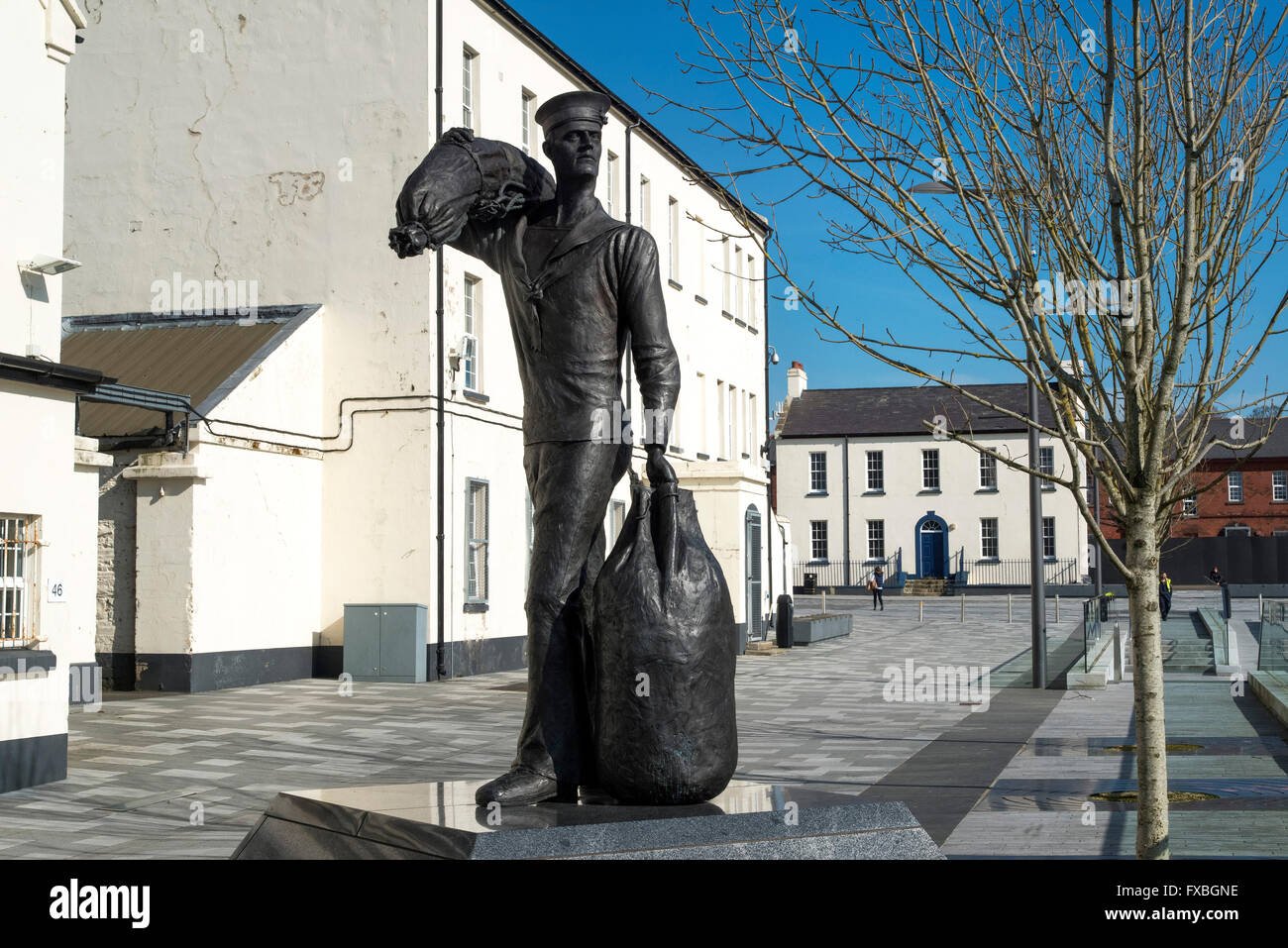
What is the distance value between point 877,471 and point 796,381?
756 cm

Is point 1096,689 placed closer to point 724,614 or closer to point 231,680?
point 231,680

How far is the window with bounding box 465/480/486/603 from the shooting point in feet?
72.7

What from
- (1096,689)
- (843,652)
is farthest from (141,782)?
(843,652)

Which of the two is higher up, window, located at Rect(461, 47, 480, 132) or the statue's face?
window, located at Rect(461, 47, 480, 132)

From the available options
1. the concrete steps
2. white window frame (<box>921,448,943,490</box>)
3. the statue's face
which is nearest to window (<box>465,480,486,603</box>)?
the statue's face

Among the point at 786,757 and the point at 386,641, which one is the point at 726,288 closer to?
the point at 386,641

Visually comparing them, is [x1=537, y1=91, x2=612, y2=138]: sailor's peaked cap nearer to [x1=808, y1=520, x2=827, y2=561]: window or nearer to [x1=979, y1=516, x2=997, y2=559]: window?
[x1=979, y1=516, x2=997, y2=559]: window

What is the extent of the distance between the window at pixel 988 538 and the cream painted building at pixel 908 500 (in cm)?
5

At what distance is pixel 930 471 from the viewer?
62812mm

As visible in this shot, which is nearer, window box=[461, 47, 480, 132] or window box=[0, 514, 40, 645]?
window box=[0, 514, 40, 645]

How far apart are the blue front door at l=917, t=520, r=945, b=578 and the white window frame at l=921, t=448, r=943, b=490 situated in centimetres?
168

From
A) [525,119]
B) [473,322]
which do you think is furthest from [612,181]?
[473,322]

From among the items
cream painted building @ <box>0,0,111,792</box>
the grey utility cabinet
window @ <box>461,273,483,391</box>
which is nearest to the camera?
cream painted building @ <box>0,0,111,792</box>

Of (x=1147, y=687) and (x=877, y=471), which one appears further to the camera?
(x=877, y=471)
